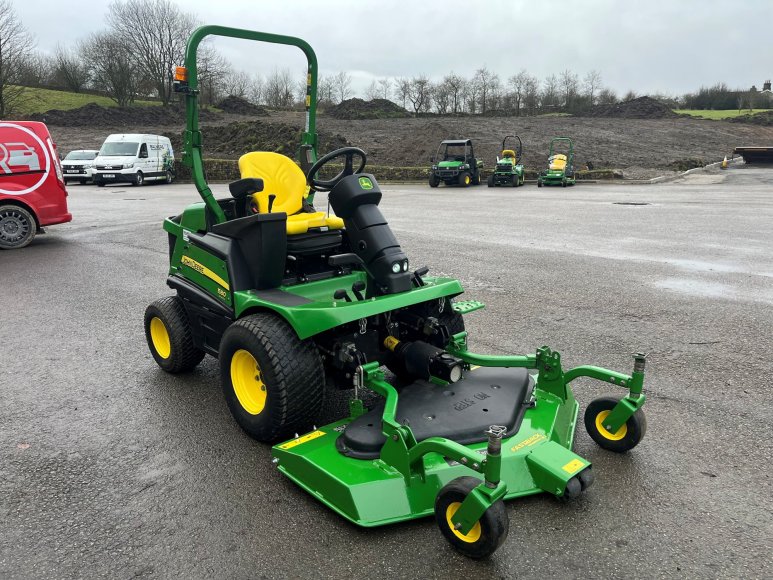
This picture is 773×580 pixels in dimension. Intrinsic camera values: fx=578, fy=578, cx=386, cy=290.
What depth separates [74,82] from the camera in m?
49.0

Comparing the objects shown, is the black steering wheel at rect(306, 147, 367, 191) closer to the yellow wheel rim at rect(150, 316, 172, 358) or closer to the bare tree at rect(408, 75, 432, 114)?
the yellow wheel rim at rect(150, 316, 172, 358)

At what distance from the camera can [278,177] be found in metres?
4.20

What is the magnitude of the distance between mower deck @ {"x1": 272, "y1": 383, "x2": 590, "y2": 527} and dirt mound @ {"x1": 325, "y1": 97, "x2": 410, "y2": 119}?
132 ft

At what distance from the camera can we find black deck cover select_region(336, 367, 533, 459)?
2782 millimetres

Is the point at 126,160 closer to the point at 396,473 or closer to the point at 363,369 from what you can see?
the point at 363,369

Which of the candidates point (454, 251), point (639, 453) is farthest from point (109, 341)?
point (454, 251)

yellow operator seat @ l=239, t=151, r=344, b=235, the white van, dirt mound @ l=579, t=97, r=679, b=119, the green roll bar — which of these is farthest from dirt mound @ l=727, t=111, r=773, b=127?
the green roll bar

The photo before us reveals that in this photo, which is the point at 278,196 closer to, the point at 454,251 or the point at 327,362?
the point at 327,362

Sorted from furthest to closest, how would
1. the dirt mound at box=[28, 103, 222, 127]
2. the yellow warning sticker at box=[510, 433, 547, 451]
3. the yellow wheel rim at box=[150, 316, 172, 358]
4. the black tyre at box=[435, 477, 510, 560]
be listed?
the dirt mound at box=[28, 103, 222, 127]
the yellow wheel rim at box=[150, 316, 172, 358]
the yellow warning sticker at box=[510, 433, 547, 451]
the black tyre at box=[435, 477, 510, 560]

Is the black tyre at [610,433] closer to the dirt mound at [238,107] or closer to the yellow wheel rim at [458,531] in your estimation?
the yellow wheel rim at [458,531]

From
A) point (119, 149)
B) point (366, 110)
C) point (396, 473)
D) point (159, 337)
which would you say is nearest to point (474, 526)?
point (396, 473)

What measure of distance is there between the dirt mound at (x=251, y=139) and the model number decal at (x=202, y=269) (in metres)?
24.5

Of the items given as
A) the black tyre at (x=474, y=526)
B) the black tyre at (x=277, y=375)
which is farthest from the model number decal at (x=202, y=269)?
the black tyre at (x=474, y=526)

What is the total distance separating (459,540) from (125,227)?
1151cm
